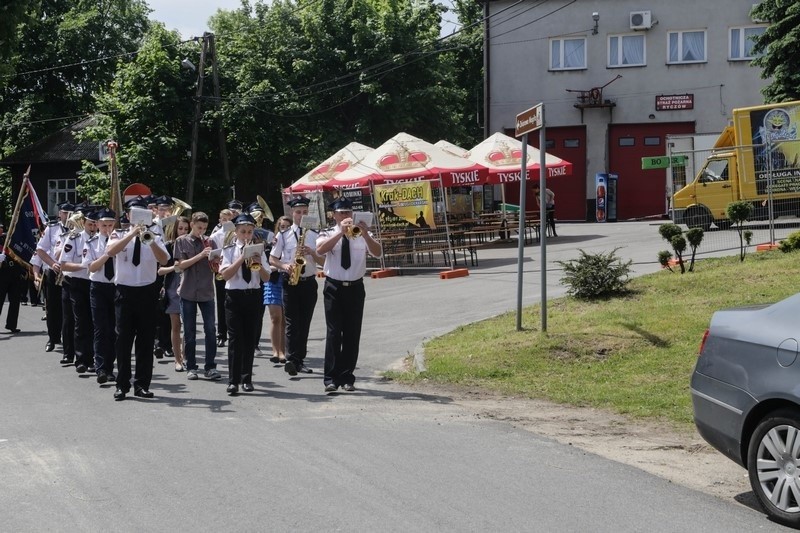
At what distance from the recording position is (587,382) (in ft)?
36.5

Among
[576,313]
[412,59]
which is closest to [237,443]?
[576,313]

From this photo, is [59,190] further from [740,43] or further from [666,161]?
[666,161]

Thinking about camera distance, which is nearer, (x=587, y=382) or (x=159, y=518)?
(x=159, y=518)

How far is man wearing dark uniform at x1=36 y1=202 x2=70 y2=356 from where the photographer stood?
14844 millimetres

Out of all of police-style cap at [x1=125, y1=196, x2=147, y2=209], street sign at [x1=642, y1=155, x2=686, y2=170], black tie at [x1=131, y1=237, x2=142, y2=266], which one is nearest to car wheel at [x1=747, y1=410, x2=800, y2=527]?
black tie at [x1=131, y1=237, x2=142, y2=266]

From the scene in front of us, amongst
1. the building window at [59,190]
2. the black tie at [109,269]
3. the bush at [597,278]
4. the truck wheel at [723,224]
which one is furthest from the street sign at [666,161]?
the building window at [59,190]

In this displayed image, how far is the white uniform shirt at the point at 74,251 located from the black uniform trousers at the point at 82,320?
0.27 ft

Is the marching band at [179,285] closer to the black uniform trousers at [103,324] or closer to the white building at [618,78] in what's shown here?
the black uniform trousers at [103,324]

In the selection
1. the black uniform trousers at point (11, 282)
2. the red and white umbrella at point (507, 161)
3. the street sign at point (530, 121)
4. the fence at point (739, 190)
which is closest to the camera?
the street sign at point (530, 121)

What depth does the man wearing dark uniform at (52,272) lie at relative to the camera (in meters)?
14.8

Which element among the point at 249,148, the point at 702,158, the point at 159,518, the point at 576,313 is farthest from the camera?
the point at 249,148

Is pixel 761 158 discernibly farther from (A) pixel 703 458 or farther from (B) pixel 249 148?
(B) pixel 249 148

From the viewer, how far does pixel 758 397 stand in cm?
639

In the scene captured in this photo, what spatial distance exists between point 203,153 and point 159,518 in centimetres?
3443
